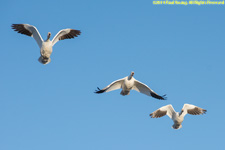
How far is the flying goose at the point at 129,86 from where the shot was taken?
19.0 m

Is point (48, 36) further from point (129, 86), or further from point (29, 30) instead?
point (129, 86)

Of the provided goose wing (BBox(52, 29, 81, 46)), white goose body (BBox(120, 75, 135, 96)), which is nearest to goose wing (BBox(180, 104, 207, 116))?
white goose body (BBox(120, 75, 135, 96))

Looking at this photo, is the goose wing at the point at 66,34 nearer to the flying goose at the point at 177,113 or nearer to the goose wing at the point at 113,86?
the goose wing at the point at 113,86

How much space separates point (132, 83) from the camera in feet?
62.4

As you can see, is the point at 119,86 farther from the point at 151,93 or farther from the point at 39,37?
the point at 39,37

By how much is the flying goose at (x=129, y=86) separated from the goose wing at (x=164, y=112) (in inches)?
60.4

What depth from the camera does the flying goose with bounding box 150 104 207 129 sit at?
829 inches

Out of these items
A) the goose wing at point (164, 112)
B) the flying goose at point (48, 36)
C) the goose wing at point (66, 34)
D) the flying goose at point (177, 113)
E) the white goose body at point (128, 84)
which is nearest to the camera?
the flying goose at point (48, 36)

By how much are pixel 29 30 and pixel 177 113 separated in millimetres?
8554

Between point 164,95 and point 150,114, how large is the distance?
209 cm

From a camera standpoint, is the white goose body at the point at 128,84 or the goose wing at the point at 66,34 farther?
the goose wing at the point at 66,34

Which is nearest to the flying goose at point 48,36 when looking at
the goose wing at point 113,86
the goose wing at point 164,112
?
the goose wing at point 113,86

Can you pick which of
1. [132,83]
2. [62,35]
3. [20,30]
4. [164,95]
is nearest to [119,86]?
[132,83]

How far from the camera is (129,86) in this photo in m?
19.0
